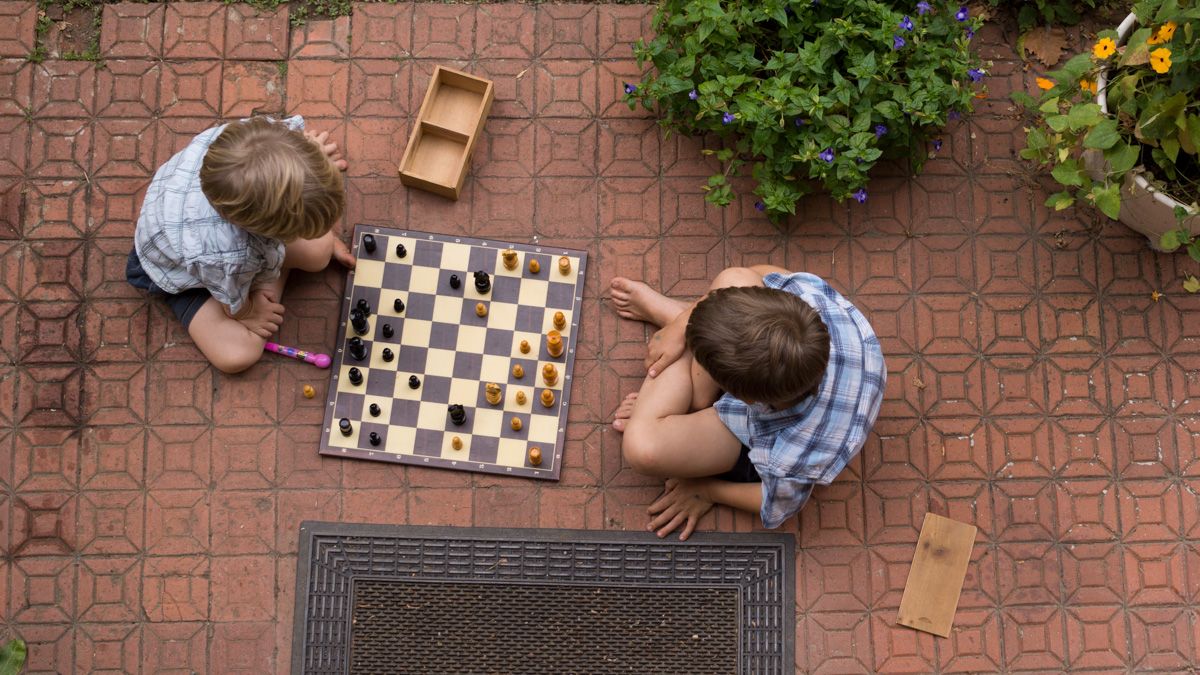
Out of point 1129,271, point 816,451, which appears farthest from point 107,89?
point 1129,271

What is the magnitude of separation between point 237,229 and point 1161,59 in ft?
7.19

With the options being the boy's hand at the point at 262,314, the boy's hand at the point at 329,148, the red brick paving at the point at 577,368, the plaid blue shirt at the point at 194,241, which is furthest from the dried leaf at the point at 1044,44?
the boy's hand at the point at 262,314

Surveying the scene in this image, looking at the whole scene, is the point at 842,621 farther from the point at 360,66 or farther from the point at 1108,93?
the point at 360,66

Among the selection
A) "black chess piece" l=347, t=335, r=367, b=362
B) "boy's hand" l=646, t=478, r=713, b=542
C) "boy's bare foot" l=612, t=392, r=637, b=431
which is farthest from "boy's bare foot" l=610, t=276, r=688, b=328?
"black chess piece" l=347, t=335, r=367, b=362

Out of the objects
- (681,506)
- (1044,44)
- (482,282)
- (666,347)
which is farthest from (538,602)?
(1044,44)

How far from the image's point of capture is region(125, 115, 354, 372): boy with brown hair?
2021 millimetres

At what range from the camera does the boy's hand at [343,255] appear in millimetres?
2504

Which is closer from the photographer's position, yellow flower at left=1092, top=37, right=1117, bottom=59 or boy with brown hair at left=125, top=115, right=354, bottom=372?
boy with brown hair at left=125, top=115, right=354, bottom=372

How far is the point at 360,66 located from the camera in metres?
2.66

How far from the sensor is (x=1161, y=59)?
214 centimetres

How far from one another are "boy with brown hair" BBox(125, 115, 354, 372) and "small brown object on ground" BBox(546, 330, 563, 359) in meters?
0.59

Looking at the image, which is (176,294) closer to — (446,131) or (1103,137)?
(446,131)

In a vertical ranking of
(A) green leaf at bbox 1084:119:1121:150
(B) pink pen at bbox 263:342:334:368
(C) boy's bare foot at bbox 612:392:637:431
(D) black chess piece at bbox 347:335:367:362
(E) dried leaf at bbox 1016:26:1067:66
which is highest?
(E) dried leaf at bbox 1016:26:1067:66

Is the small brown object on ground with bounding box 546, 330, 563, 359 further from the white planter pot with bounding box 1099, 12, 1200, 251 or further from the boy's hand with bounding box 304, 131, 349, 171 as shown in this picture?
the white planter pot with bounding box 1099, 12, 1200, 251
